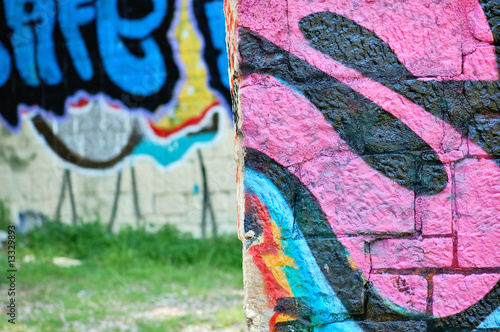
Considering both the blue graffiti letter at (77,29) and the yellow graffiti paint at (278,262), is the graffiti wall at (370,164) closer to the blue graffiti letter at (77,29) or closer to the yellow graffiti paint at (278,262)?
→ the yellow graffiti paint at (278,262)

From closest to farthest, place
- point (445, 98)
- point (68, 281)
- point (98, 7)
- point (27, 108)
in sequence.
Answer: point (445, 98) < point (68, 281) < point (98, 7) < point (27, 108)

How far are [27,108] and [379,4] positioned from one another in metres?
4.72

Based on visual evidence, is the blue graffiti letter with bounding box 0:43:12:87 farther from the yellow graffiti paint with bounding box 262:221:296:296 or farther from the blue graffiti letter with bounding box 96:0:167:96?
the yellow graffiti paint with bounding box 262:221:296:296

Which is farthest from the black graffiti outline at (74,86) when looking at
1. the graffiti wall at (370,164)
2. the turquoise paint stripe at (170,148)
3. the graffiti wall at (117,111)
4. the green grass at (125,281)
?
the graffiti wall at (370,164)

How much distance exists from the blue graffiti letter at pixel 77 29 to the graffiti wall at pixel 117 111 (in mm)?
11

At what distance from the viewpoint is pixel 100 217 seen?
4906 millimetres

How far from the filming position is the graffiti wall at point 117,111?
15.1 feet

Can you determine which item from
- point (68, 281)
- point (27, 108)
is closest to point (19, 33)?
point (27, 108)

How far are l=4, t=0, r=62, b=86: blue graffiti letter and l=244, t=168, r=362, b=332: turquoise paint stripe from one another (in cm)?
432

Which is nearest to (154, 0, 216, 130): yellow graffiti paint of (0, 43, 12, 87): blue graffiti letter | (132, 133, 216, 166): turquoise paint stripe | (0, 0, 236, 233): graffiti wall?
(0, 0, 236, 233): graffiti wall

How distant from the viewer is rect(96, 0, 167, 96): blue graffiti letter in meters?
4.71

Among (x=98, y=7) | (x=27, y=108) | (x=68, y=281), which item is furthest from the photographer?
(x=27, y=108)

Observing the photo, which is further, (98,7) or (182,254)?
(98,7)

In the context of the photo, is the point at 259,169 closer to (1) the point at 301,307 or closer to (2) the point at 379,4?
(1) the point at 301,307
